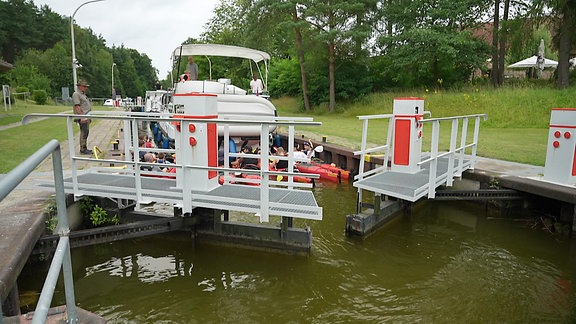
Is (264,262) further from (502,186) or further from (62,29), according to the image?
(62,29)

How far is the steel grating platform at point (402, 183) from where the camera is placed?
721cm

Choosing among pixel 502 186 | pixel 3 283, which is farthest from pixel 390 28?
pixel 3 283

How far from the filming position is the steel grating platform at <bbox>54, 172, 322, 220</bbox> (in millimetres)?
5859

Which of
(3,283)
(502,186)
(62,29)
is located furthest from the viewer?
(62,29)

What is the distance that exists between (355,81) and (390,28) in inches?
A: 172

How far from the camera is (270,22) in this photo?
Result: 30.4 metres

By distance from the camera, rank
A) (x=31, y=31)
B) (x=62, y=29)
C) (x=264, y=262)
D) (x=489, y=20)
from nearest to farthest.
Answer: (x=264, y=262) → (x=489, y=20) → (x=31, y=31) → (x=62, y=29)

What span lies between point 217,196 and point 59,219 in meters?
4.02

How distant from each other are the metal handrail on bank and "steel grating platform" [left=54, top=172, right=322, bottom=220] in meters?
3.47

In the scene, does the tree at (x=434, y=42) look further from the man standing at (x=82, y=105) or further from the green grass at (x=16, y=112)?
the green grass at (x=16, y=112)

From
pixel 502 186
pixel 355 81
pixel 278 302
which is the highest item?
pixel 355 81

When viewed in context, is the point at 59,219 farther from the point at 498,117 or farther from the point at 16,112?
the point at 16,112

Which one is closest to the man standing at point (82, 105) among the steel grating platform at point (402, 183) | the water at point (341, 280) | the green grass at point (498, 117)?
the water at point (341, 280)

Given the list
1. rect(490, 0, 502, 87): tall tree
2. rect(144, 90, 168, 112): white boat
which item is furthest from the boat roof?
rect(490, 0, 502, 87): tall tree
